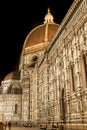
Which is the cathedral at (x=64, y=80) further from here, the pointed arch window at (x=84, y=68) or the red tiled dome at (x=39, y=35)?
the red tiled dome at (x=39, y=35)

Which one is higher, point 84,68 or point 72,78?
point 84,68

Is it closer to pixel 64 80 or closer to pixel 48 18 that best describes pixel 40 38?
pixel 48 18

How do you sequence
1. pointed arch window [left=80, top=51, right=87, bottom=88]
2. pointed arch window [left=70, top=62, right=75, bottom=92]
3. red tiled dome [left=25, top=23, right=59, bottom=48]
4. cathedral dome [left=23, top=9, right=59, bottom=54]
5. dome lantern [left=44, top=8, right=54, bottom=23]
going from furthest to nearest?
dome lantern [left=44, top=8, right=54, bottom=23], red tiled dome [left=25, top=23, right=59, bottom=48], cathedral dome [left=23, top=9, right=59, bottom=54], pointed arch window [left=70, top=62, right=75, bottom=92], pointed arch window [left=80, top=51, right=87, bottom=88]

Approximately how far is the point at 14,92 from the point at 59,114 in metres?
24.7

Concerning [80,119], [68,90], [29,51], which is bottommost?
[80,119]

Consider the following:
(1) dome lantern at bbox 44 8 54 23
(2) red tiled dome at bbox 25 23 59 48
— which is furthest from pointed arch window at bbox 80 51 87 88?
(1) dome lantern at bbox 44 8 54 23

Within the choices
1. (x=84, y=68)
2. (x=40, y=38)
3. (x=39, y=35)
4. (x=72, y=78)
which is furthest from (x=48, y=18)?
(x=84, y=68)

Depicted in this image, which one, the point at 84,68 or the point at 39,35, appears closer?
the point at 84,68

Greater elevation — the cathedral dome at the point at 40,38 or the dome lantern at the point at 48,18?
the dome lantern at the point at 48,18

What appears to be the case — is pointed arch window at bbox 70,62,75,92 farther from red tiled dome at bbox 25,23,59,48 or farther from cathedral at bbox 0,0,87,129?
red tiled dome at bbox 25,23,59,48

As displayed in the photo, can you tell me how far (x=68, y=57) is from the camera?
64.2ft

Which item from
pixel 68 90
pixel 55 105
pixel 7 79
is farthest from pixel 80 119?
pixel 7 79

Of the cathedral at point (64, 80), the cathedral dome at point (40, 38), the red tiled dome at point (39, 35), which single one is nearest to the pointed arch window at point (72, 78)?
the cathedral at point (64, 80)

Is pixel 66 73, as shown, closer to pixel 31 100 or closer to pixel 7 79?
pixel 31 100
